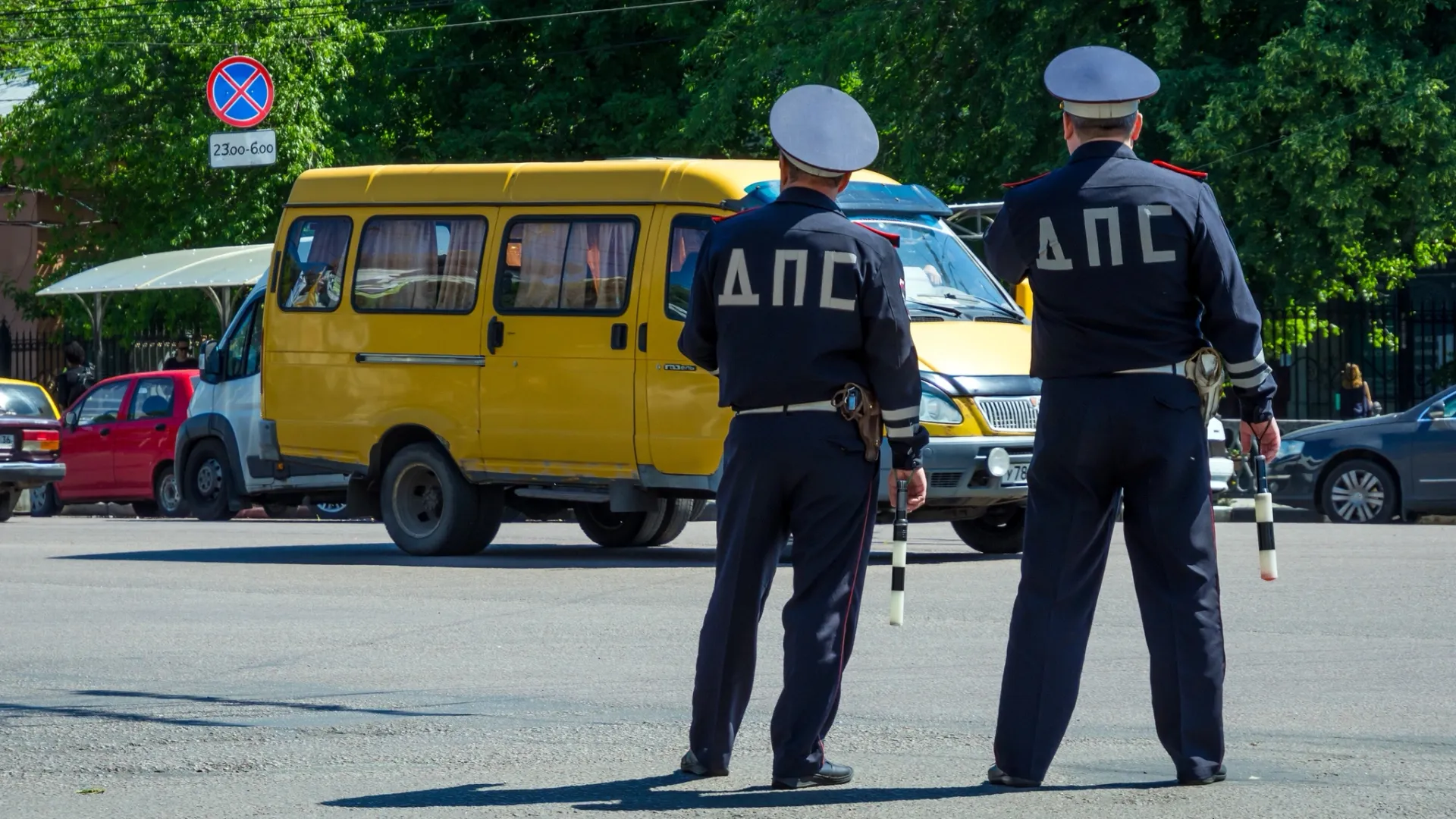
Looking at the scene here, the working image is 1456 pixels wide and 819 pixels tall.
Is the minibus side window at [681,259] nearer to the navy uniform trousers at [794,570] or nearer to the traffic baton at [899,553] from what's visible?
the traffic baton at [899,553]

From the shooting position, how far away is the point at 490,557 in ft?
46.8

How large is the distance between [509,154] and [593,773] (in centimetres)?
2960

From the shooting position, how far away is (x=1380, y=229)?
2359 centimetres

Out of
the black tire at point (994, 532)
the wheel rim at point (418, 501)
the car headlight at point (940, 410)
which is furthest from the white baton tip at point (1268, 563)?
the wheel rim at point (418, 501)

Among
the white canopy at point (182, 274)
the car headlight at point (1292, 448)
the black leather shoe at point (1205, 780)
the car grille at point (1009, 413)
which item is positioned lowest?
the black leather shoe at point (1205, 780)

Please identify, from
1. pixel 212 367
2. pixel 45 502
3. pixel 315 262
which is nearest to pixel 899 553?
pixel 315 262

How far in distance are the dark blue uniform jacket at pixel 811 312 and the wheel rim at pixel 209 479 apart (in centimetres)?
1582

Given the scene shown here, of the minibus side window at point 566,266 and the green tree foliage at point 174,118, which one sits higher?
A: the green tree foliage at point 174,118

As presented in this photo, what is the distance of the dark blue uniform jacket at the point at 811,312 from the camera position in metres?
5.44

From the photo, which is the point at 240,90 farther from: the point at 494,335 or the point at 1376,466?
the point at 1376,466

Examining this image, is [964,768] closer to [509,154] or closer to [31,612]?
[31,612]

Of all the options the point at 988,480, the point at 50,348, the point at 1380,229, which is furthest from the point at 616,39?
the point at 988,480

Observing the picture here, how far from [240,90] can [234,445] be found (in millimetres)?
7714

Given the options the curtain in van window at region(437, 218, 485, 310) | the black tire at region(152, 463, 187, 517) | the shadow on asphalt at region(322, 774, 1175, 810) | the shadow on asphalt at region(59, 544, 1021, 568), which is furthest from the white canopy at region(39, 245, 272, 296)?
the shadow on asphalt at region(322, 774, 1175, 810)
